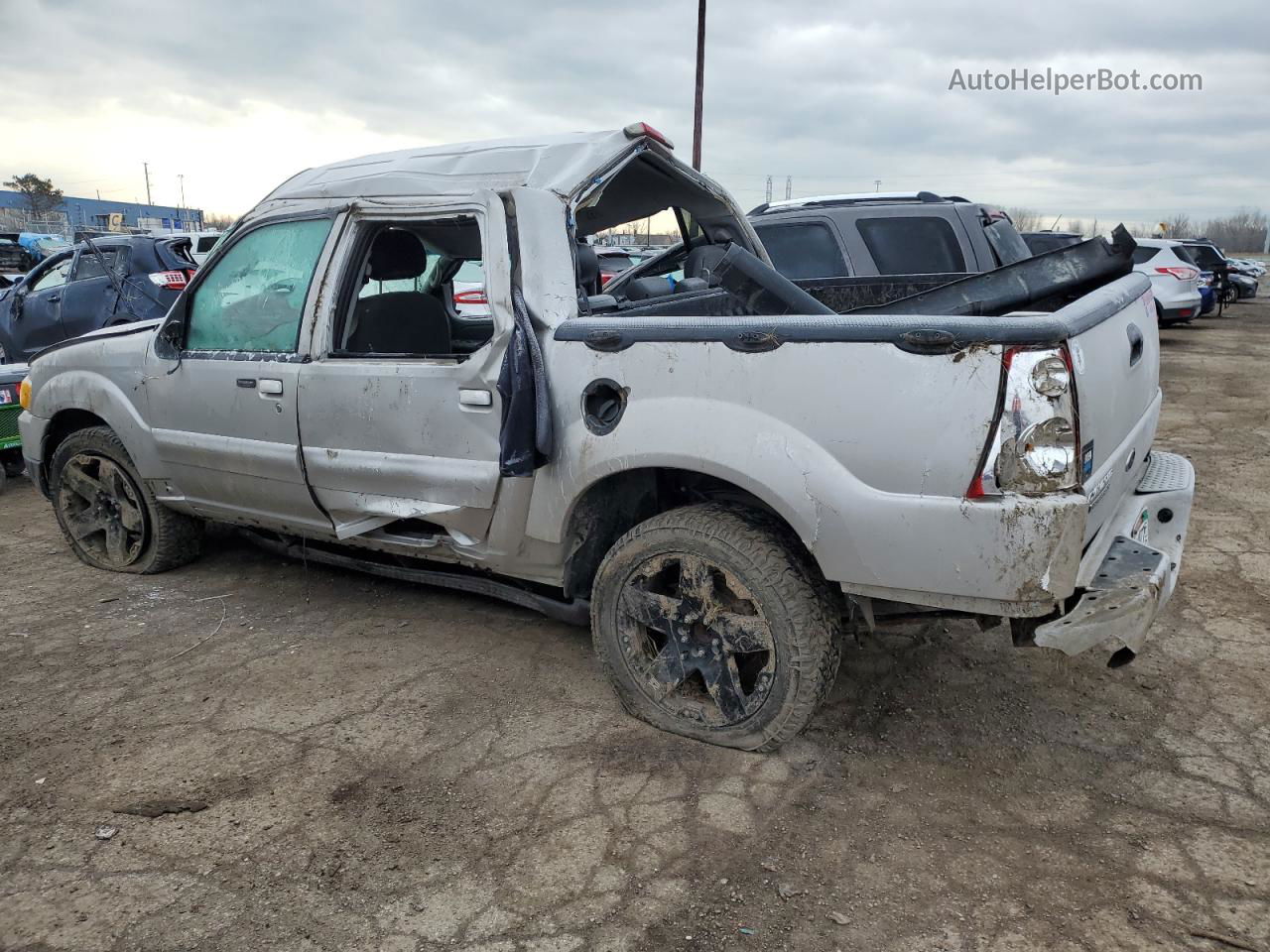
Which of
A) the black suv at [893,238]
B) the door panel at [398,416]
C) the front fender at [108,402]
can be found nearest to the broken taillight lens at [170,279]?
the front fender at [108,402]

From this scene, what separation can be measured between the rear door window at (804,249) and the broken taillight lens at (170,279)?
243 inches

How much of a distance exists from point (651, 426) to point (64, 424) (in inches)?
140

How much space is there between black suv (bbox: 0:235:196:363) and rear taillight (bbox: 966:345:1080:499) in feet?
30.2

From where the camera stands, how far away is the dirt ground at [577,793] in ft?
7.43

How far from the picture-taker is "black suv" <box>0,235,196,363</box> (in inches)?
380

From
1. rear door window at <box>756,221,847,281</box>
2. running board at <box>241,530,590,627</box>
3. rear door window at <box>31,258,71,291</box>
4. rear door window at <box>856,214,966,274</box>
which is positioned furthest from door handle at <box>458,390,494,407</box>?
rear door window at <box>31,258,71,291</box>

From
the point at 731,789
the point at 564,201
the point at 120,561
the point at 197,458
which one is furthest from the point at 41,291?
the point at 731,789

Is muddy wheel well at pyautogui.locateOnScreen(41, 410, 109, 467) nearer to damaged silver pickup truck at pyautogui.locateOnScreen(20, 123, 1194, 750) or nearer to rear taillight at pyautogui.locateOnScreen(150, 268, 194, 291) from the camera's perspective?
damaged silver pickup truck at pyautogui.locateOnScreen(20, 123, 1194, 750)

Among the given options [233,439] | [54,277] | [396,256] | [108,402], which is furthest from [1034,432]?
[54,277]

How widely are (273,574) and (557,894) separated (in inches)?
117

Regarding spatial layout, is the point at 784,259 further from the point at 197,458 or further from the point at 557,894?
the point at 557,894

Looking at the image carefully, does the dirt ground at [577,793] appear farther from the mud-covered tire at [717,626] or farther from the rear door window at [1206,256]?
the rear door window at [1206,256]

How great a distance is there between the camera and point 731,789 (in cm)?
279

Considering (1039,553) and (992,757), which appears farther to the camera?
(992,757)
